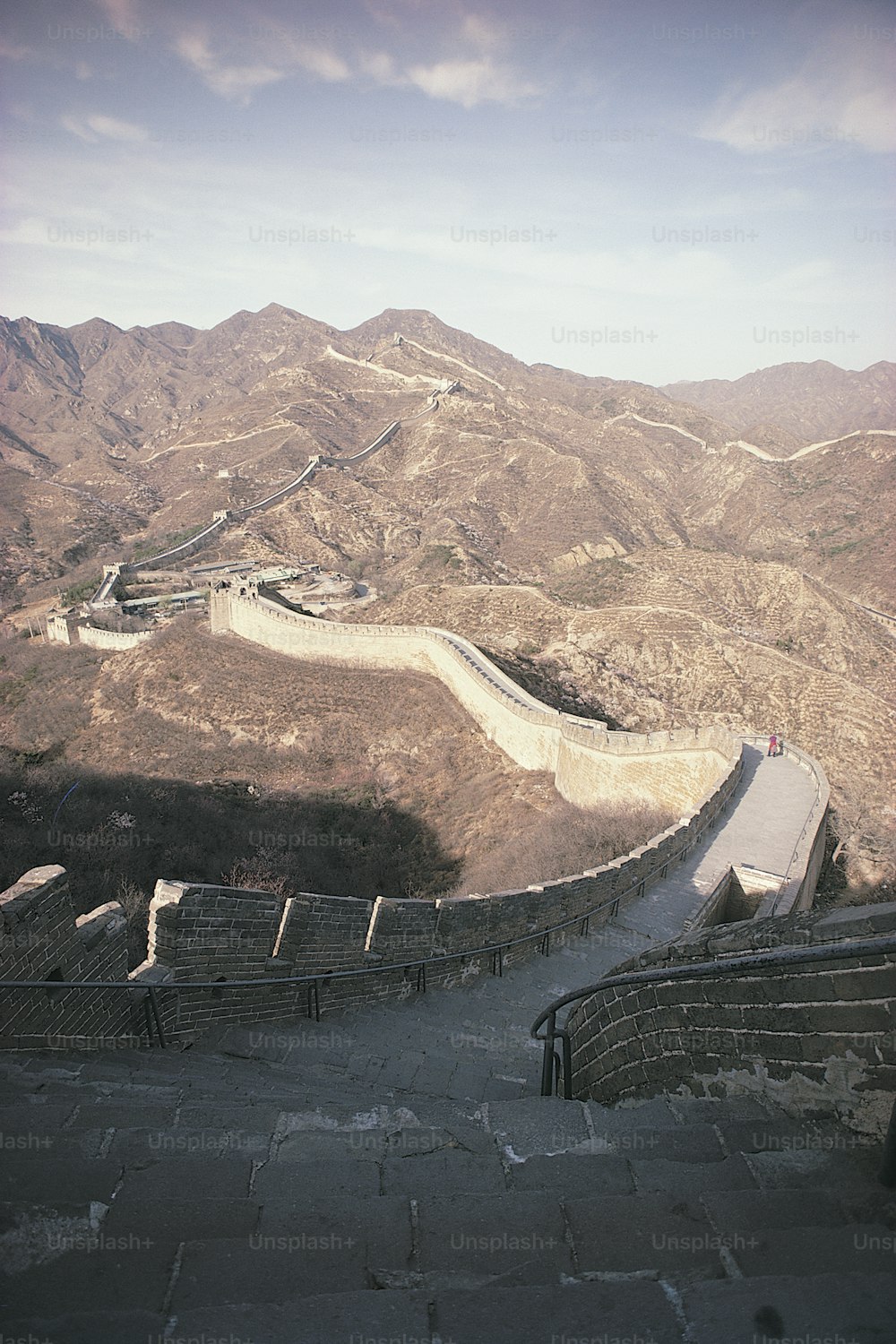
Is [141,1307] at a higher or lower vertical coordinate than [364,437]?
lower

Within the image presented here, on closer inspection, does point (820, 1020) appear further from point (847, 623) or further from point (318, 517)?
point (318, 517)

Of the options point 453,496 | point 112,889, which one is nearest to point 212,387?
point 453,496

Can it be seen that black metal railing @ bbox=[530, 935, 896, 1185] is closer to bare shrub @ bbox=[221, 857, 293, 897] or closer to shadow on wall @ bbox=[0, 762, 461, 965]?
shadow on wall @ bbox=[0, 762, 461, 965]

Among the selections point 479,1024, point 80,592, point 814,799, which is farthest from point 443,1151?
point 80,592

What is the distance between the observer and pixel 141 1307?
2.20 m

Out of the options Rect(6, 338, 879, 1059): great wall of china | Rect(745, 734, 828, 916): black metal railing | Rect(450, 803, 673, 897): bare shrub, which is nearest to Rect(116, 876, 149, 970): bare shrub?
Rect(6, 338, 879, 1059): great wall of china

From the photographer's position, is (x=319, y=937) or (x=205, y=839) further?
(x=205, y=839)

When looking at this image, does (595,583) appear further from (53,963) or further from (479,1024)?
(53,963)

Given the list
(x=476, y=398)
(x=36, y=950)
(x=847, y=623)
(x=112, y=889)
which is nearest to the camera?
(x=36, y=950)

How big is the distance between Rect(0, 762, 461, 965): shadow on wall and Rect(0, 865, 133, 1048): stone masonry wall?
8779 mm

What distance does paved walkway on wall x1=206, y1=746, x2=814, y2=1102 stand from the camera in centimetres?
608

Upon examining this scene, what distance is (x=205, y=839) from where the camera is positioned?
64.5 ft

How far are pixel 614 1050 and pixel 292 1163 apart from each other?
258 cm

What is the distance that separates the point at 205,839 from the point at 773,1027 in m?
18.3
